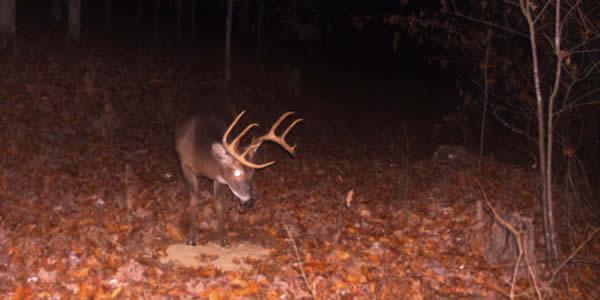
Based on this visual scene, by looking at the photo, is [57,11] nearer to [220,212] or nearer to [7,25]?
[7,25]

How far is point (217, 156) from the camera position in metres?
7.76

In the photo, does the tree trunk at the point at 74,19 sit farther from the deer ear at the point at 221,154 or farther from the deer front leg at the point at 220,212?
the deer ear at the point at 221,154

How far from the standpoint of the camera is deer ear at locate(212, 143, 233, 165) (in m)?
7.65

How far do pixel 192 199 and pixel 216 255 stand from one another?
1041 millimetres

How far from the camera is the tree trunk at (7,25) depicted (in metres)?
13.6

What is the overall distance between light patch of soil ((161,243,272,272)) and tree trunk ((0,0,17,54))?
868 cm

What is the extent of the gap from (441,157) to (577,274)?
5.94m

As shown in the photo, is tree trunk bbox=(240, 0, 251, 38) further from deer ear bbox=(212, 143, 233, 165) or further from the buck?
deer ear bbox=(212, 143, 233, 165)

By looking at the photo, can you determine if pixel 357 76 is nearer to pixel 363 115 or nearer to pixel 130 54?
pixel 363 115

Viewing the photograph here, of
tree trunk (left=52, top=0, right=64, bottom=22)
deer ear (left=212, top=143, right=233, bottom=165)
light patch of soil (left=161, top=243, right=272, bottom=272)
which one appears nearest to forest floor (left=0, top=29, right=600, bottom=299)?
light patch of soil (left=161, top=243, right=272, bottom=272)

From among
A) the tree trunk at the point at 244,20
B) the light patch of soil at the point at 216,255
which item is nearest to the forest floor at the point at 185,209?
the light patch of soil at the point at 216,255

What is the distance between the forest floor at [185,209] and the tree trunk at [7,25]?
0.41 m

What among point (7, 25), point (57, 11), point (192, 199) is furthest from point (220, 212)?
point (57, 11)

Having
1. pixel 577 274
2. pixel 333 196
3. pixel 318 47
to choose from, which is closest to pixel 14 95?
pixel 333 196
